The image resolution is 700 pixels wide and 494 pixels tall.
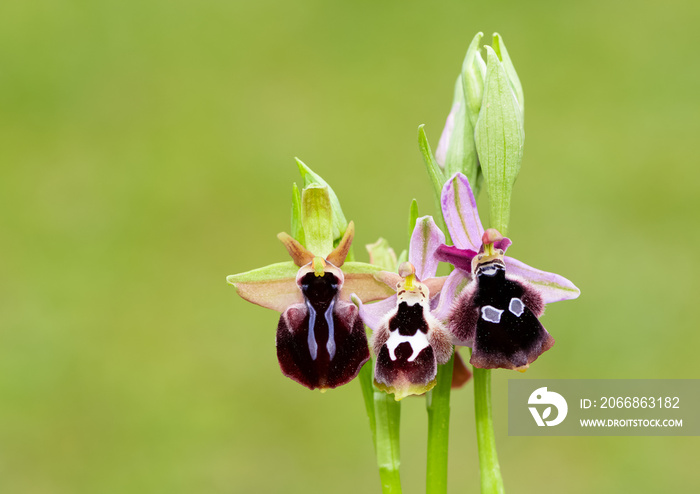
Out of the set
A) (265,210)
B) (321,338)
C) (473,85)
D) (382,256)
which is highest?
(265,210)

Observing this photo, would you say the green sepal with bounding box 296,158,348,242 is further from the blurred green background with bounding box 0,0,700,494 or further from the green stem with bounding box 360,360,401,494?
the blurred green background with bounding box 0,0,700,494

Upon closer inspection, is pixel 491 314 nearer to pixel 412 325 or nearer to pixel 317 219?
pixel 412 325

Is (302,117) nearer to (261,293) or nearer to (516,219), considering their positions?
(516,219)

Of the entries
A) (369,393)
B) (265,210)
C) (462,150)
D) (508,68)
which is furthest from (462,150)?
(265,210)

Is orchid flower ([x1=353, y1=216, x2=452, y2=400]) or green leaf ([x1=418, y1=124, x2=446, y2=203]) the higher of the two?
green leaf ([x1=418, y1=124, x2=446, y2=203])
